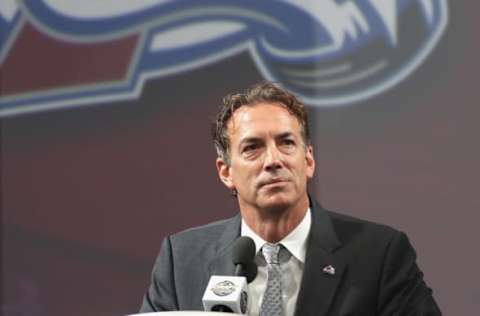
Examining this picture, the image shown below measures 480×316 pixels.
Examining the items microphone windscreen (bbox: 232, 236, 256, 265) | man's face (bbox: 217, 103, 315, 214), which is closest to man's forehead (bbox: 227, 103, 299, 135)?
man's face (bbox: 217, 103, 315, 214)

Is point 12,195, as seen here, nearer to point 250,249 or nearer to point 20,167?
point 20,167

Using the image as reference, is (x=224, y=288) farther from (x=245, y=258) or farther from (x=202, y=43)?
(x=202, y=43)

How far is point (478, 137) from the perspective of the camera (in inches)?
162

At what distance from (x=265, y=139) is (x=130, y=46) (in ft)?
6.78

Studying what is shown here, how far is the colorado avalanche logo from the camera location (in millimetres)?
4258

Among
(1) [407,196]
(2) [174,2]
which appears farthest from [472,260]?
(2) [174,2]

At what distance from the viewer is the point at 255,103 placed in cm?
296

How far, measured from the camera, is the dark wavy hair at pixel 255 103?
9.70 feet

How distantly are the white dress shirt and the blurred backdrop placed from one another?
134cm

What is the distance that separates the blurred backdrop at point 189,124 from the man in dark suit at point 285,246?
1.27 meters

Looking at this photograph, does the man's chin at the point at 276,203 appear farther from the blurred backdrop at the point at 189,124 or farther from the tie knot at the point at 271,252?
the blurred backdrop at the point at 189,124

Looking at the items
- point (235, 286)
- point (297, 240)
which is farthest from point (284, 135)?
point (235, 286)

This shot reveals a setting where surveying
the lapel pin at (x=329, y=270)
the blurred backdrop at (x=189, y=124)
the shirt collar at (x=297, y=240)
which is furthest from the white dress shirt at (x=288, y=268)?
the blurred backdrop at (x=189, y=124)

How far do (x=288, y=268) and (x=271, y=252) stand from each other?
0.07 metres
